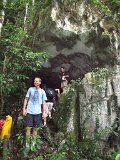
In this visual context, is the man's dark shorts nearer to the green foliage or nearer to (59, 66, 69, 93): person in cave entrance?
the green foliage

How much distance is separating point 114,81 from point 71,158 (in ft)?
9.88

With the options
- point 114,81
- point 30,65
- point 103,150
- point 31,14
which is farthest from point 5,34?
point 103,150

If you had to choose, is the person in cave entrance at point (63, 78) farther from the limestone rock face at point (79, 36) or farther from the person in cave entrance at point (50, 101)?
the person in cave entrance at point (50, 101)

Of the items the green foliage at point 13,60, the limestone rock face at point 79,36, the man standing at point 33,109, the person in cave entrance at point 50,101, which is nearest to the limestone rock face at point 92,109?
the person in cave entrance at point 50,101

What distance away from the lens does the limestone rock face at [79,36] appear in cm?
1142

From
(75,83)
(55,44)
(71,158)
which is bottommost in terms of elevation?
(71,158)

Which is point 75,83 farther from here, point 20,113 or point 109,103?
point 20,113

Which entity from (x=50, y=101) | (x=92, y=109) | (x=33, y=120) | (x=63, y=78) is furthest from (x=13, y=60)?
(x=92, y=109)

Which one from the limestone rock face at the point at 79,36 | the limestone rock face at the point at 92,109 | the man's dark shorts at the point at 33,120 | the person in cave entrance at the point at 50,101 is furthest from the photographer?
the limestone rock face at the point at 79,36

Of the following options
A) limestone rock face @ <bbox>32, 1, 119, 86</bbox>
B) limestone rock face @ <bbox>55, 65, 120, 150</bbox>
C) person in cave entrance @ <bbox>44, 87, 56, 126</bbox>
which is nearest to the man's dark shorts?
limestone rock face @ <bbox>55, 65, 120, 150</bbox>

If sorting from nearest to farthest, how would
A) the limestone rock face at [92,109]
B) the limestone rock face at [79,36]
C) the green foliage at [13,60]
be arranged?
1. the green foliage at [13,60]
2. the limestone rock face at [92,109]
3. the limestone rock face at [79,36]

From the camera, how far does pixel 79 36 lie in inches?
453

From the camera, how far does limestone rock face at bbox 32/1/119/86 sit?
1142 centimetres

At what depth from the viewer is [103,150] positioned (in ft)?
34.9
